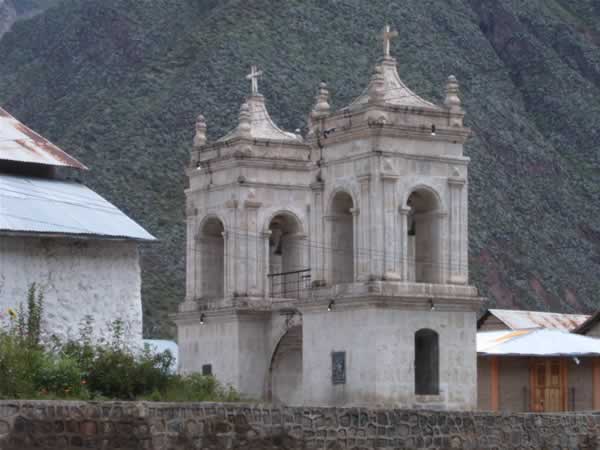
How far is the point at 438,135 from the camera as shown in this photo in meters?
38.5

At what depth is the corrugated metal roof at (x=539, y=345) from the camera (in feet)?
131

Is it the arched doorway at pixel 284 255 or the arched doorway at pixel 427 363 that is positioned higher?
the arched doorway at pixel 284 255

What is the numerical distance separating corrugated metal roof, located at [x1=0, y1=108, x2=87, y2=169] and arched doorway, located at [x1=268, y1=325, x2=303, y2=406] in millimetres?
11355

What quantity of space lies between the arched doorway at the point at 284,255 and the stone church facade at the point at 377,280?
0.69 meters

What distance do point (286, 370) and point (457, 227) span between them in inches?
271

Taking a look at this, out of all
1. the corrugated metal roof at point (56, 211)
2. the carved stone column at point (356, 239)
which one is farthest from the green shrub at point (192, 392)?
the carved stone column at point (356, 239)

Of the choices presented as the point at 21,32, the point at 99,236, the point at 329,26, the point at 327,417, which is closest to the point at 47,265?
the point at 99,236

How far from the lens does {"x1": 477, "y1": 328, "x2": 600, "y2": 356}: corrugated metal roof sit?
40.0 metres

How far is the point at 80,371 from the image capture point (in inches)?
1029

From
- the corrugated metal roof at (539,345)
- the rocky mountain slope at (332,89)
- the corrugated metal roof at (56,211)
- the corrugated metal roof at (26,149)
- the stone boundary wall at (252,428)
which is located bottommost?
the stone boundary wall at (252,428)

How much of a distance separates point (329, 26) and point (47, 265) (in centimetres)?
6769

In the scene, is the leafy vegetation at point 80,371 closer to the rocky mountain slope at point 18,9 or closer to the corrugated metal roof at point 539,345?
the corrugated metal roof at point 539,345

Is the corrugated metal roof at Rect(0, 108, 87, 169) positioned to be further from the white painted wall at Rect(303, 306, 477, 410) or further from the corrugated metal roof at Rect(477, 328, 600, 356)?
the corrugated metal roof at Rect(477, 328, 600, 356)

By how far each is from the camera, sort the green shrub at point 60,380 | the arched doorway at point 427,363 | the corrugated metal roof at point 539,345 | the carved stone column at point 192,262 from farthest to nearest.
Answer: the carved stone column at point 192,262
the corrugated metal roof at point 539,345
the arched doorway at point 427,363
the green shrub at point 60,380
